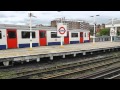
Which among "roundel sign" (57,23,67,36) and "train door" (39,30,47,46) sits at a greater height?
"roundel sign" (57,23,67,36)

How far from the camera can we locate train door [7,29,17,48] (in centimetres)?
1907

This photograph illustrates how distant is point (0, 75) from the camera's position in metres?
11.1

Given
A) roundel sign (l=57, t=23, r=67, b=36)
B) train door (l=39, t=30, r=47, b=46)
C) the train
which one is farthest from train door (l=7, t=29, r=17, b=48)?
roundel sign (l=57, t=23, r=67, b=36)

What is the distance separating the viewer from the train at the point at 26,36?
18780 mm

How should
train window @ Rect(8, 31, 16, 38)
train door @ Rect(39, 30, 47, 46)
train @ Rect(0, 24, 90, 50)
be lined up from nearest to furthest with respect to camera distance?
1. train @ Rect(0, 24, 90, 50)
2. train window @ Rect(8, 31, 16, 38)
3. train door @ Rect(39, 30, 47, 46)

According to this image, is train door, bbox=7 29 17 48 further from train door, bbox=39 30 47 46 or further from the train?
train door, bbox=39 30 47 46

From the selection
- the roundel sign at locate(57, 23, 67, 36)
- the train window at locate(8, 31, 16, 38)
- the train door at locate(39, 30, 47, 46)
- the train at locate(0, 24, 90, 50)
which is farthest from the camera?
the train door at locate(39, 30, 47, 46)

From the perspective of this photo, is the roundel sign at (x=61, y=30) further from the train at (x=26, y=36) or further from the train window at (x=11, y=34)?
the train window at (x=11, y=34)

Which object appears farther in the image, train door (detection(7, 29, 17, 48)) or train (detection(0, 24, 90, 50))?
train door (detection(7, 29, 17, 48))

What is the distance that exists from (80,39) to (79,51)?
11.9m

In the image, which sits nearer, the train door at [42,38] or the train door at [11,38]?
the train door at [11,38]

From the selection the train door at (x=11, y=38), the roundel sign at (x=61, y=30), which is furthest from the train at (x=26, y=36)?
the roundel sign at (x=61, y=30)
